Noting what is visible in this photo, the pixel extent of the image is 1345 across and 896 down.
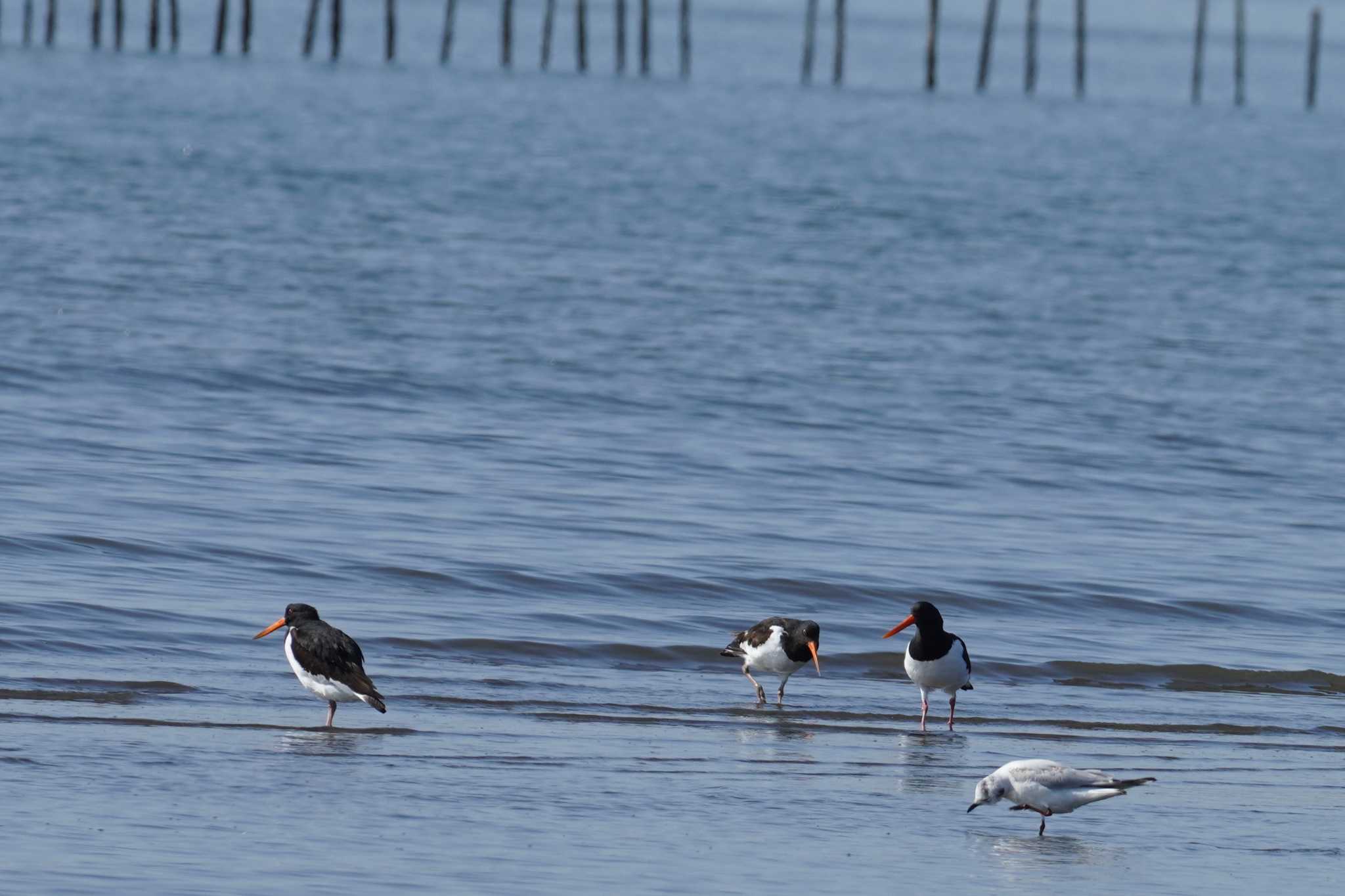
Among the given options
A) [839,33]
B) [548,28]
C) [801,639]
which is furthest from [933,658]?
[839,33]

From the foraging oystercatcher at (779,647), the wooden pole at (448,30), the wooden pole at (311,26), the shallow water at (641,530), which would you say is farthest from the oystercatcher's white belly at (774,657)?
the wooden pole at (448,30)

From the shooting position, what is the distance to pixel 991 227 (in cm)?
4538

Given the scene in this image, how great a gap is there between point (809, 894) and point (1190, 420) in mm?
17455

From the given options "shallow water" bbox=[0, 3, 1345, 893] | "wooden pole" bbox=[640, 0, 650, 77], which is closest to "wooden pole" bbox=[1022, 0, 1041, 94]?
"wooden pole" bbox=[640, 0, 650, 77]

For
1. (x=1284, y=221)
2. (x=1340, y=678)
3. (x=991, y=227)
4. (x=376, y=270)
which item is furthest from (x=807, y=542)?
(x=1284, y=221)

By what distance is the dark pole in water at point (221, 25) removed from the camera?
80312 millimetres

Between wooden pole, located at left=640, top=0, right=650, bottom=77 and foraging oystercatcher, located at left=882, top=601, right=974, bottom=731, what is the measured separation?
242ft

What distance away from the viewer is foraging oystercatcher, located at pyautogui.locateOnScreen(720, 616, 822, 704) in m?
11.8

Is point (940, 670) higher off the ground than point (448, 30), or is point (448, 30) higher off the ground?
point (448, 30)

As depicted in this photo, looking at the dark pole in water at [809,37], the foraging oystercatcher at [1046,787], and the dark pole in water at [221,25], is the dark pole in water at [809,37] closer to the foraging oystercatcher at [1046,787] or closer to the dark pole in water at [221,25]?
the dark pole in water at [221,25]

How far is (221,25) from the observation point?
84938 millimetres

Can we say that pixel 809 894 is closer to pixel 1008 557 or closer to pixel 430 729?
pixel 430 729

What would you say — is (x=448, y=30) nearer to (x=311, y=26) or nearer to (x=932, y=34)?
(x=311, y=26)

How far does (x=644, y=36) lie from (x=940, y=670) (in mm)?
80422
